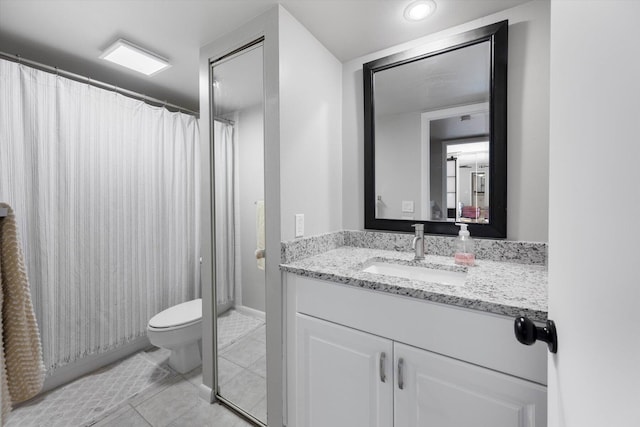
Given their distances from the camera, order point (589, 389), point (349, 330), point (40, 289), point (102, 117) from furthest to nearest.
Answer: point (102, 117), point (40, 289), point (349, 330), point (589, 389)

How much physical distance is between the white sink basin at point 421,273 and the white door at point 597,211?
0.74 m

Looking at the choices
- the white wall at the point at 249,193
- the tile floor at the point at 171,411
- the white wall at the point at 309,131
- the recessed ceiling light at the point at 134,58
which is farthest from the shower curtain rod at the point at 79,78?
the tile floor at the point at 171,411

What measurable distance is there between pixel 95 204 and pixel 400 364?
2.19m

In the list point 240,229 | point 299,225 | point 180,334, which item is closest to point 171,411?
point 180,334

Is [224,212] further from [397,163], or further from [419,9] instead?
[419,9]

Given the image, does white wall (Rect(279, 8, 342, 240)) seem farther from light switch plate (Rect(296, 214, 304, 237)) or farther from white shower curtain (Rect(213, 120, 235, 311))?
white shower curtain (Rect(213, 120, 235, 311))

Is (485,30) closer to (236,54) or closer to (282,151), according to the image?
(282,151)

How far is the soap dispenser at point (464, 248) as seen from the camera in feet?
4.21

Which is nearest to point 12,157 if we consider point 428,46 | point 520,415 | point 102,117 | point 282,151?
point 102,117

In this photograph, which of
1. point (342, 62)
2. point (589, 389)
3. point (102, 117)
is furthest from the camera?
point (102, 117)

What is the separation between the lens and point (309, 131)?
1.48 metres

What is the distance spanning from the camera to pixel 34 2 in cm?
124

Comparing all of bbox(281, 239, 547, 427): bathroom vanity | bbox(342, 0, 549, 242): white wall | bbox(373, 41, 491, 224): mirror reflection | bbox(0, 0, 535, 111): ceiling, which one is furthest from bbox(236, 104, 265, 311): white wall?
bbox(342, 0, 549, 242): white wall

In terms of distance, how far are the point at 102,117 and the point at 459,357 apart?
101 inches
